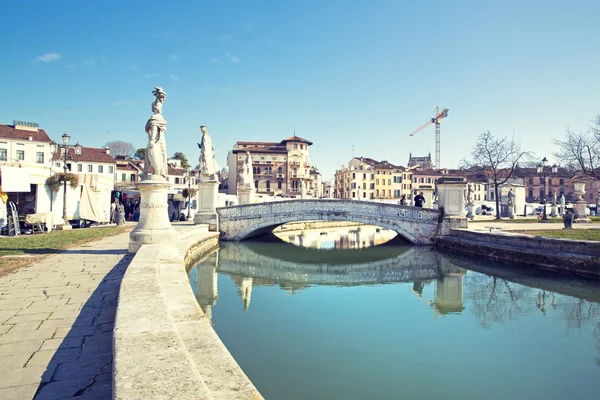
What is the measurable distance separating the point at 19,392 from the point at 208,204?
17.5 meters

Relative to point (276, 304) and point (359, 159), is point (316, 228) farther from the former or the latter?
point (359, 159)

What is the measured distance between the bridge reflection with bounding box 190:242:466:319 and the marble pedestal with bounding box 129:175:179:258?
5.13 ft

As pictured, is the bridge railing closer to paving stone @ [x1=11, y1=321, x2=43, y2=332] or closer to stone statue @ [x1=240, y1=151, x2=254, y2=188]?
stone statue @ [x1=240, y1=151, x2=254, y2=188]

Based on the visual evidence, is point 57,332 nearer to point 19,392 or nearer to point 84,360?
point 84,360

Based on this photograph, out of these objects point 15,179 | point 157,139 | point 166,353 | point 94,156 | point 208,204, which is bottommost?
point 166,353

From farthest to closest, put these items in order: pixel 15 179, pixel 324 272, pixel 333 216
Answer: pixel 333 216
pixel 15 179
pixel 324 272

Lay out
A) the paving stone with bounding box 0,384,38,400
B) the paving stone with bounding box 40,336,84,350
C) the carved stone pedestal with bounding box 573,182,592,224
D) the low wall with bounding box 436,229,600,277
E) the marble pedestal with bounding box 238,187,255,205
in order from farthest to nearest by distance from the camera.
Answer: the marble pedestal with bounding box 238,187,255,205 → the carved stone pedestal with bounding box 573,182,592,224 → the low wall with bounding box 436,229,600,277 → the paving stone with bounding box 40,336,84,350 → the paving stone with bounding box 0,384,38,400

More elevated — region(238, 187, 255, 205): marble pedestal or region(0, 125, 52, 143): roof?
region(0, 125, 52, 143): roof

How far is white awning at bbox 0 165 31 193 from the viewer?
15.4 m

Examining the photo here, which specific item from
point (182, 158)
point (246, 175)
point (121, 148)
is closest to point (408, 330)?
point (246, 175)

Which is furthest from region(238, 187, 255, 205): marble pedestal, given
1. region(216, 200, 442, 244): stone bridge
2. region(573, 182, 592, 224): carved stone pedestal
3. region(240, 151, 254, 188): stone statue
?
region(573, 182, 592, 224): carved stone pedestal

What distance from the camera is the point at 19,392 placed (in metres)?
2.80

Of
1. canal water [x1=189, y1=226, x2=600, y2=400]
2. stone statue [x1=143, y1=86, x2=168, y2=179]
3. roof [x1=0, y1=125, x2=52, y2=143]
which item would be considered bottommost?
canal water [x1=189, y1=226, x2=600, y2=400]

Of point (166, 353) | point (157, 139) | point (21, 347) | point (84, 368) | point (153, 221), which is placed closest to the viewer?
point (166, 353)
